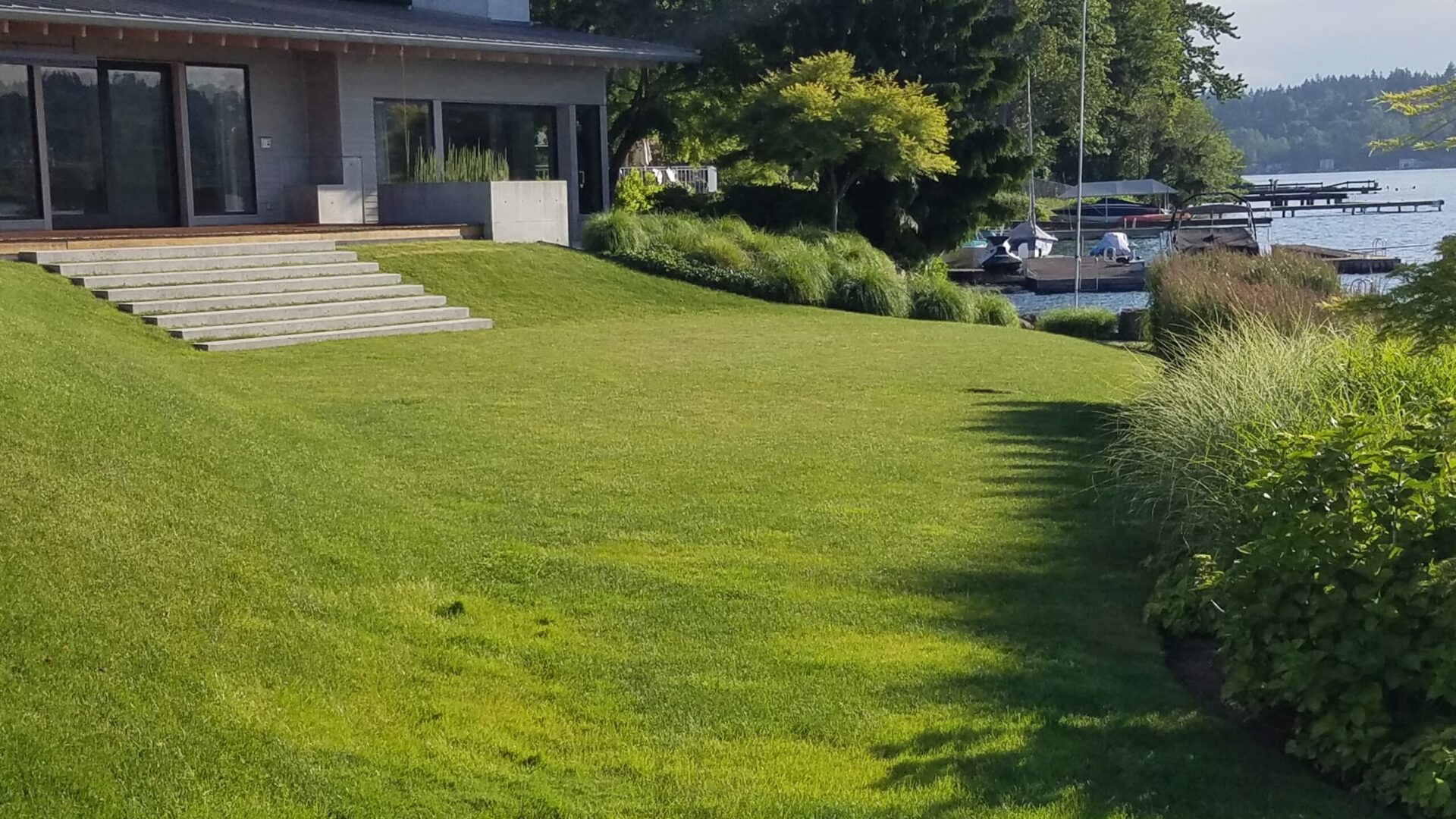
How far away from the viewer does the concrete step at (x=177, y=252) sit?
15.3 metres

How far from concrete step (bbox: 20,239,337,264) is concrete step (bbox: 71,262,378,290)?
444 millimetres

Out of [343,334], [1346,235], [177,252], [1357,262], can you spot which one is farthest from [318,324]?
[1346,235]

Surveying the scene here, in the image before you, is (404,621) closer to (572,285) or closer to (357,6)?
(572,285)

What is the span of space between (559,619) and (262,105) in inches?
744

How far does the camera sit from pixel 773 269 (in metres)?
21.8

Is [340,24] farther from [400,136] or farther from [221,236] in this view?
[221,236]

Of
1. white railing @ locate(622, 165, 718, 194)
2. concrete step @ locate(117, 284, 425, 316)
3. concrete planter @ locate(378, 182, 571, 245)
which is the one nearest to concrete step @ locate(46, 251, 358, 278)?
concrete step @ locate(117, 284, 425, 316)

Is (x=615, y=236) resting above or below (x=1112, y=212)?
below

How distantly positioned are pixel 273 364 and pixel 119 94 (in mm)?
10639

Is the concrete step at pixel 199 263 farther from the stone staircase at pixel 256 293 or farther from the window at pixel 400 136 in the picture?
the window at pixel 400 136

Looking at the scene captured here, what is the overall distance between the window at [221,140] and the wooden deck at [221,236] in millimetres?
776

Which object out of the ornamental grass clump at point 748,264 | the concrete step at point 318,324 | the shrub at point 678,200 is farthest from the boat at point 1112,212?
the concrete step at point 318,324

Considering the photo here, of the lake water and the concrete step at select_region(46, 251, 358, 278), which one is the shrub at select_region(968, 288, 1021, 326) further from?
the concrete step at select_region(46, 251, 358, 278)

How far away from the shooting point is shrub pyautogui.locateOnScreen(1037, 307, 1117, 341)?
24609mm
